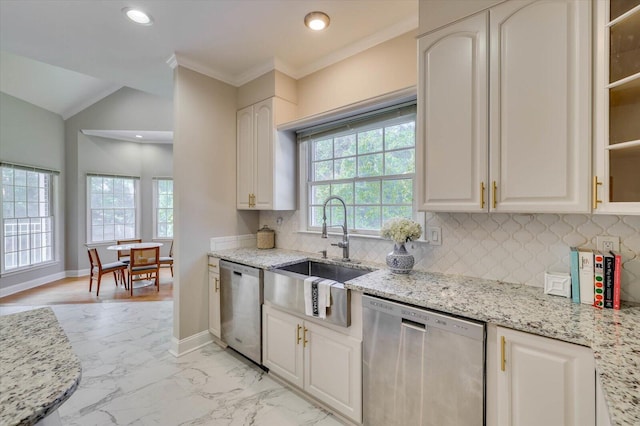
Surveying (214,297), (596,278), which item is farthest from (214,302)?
(596,278)

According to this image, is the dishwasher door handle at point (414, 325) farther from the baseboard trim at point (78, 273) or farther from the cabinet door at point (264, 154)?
the baseboard trim at point (78, 273)

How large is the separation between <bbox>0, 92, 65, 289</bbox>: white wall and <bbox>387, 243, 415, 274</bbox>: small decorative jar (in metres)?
6.15

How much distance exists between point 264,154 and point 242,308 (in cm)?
148

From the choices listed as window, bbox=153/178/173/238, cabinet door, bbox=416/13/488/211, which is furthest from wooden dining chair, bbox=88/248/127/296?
cabinet door, bbox=416/13/488/211

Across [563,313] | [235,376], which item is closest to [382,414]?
[563,313]

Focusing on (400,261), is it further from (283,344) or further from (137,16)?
(137,16)

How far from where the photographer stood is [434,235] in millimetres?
2043

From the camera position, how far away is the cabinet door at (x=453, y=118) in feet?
5.14

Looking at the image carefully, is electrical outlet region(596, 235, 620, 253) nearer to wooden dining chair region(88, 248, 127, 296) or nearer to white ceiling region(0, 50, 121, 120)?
wooden dining chair region(88, 248, 127, 296)

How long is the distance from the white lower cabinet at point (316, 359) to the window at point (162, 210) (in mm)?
5377

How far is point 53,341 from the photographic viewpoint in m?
0.97

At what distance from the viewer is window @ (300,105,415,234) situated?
2.28 m

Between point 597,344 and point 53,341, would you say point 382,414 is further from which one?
point 53,341

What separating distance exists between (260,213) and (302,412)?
2065 millimetres
